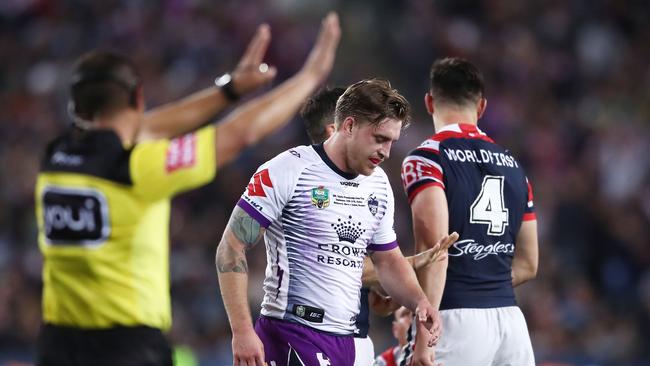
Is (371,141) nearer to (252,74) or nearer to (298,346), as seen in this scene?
(252,74)

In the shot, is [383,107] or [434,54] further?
[434,54]

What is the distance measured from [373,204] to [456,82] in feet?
3.64

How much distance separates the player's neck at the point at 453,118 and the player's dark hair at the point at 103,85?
8.11 feet

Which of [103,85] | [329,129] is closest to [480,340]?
[329,129]

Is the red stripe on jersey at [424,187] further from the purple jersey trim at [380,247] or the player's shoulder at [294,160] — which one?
the player's shoulder at [294,160]

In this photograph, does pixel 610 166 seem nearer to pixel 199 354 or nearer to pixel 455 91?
pixel 199 354

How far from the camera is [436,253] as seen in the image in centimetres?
579

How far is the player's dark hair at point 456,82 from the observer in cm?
639

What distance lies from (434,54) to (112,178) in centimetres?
1238

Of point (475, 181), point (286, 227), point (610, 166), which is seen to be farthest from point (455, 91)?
point (610, 166)

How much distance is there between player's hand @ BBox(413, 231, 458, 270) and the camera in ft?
18.8

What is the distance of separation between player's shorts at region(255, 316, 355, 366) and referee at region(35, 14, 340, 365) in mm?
1029

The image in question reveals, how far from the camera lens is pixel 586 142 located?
14.6 meters

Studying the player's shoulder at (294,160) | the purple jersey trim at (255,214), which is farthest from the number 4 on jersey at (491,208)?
the purple jersey trim at (255,214)
